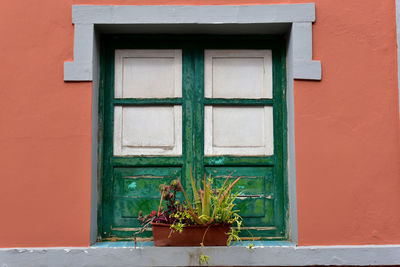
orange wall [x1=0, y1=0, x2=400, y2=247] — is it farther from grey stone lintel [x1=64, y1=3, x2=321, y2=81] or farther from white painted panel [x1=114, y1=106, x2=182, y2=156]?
white painted panel [x1=114, y1=106, x2=182, y2=156]

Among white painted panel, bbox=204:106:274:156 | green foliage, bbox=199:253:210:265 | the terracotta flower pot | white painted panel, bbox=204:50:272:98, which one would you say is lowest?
green foliage, bbox=199:253:210:265

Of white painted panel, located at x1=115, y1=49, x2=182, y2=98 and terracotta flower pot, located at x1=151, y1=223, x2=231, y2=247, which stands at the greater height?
white painted panel, located at x1=115, y1=49, x2=182, y2=98

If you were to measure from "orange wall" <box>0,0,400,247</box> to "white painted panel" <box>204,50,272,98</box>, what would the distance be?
0.40m

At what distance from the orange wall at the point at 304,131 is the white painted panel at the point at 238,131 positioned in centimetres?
35

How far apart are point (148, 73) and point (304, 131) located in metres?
1.43

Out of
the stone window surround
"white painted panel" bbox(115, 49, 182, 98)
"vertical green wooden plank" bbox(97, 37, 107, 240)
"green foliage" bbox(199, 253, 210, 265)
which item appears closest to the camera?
"green foliage" bbox(199, 253, 210, 265)

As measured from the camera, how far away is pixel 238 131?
3986mm

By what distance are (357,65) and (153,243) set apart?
2217 millimetres

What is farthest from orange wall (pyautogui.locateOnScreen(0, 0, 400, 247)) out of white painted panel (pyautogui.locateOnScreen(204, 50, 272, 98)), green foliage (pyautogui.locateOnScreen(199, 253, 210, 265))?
green foliage (pyautogui.locateOnScreen(199, 253, 210, 265))

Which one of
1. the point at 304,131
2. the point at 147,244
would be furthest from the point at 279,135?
the point at 147,244

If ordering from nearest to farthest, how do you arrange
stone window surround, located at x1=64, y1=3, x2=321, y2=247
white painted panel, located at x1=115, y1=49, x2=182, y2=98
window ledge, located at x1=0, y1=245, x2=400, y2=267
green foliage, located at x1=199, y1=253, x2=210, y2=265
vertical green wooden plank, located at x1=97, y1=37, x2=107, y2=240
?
green foliage, located at x1=199, y1=253, x2=210, y2=265 → window ledge, located at x1=0, y1=245, x2=400, y2=267 → stone window surround, located at x1=64, y1=3, x2=321, y2=247 → vertical green wooden plank, located at x1=97, y1=37, x2=107, y2=240 → white painted panel, located at x1=115, y1=49, x2=182, y2=98

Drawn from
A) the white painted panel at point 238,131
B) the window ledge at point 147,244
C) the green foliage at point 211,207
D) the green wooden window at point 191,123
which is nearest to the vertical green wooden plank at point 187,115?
the green wooden window at point 191,123

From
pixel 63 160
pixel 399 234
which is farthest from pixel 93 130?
pixel 399 234

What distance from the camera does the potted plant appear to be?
3.52 meters
